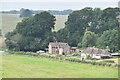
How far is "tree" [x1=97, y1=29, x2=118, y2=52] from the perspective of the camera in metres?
59.4

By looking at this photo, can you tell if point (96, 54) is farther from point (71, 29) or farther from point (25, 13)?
point (25, 13)

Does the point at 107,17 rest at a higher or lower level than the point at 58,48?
higher

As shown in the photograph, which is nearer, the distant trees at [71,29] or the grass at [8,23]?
the distant trees at [71,29]

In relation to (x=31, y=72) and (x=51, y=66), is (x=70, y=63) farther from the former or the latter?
(x=31, y=72)

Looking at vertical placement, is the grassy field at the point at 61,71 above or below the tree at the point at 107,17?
below

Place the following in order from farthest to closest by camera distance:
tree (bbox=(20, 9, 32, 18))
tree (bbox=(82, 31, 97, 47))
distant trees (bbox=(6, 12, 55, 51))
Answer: tree (bbox=(20, 9, 32, 18)) → distant trees (bbox=(6, 12, 55, 51)) → tree (bbox=(82, 31, 97, 47))

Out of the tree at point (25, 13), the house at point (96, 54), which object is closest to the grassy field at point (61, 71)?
the house at point (96, 54)

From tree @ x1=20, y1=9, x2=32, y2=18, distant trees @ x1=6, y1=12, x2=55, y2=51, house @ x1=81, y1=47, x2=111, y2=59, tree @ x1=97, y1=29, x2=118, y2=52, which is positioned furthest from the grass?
house @ x1=81, y1=47, x2=111, y2=59

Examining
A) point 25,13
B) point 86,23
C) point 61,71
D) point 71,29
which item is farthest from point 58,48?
point 25,13

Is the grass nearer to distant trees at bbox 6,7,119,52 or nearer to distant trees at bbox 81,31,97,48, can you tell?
distant trees at bbox 6,7,119,52

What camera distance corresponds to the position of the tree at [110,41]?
195 feet

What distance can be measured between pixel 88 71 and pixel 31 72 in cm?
592

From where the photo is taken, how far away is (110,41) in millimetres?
60500

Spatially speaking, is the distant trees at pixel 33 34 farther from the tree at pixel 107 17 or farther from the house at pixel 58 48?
the tree at pixel 107 17
